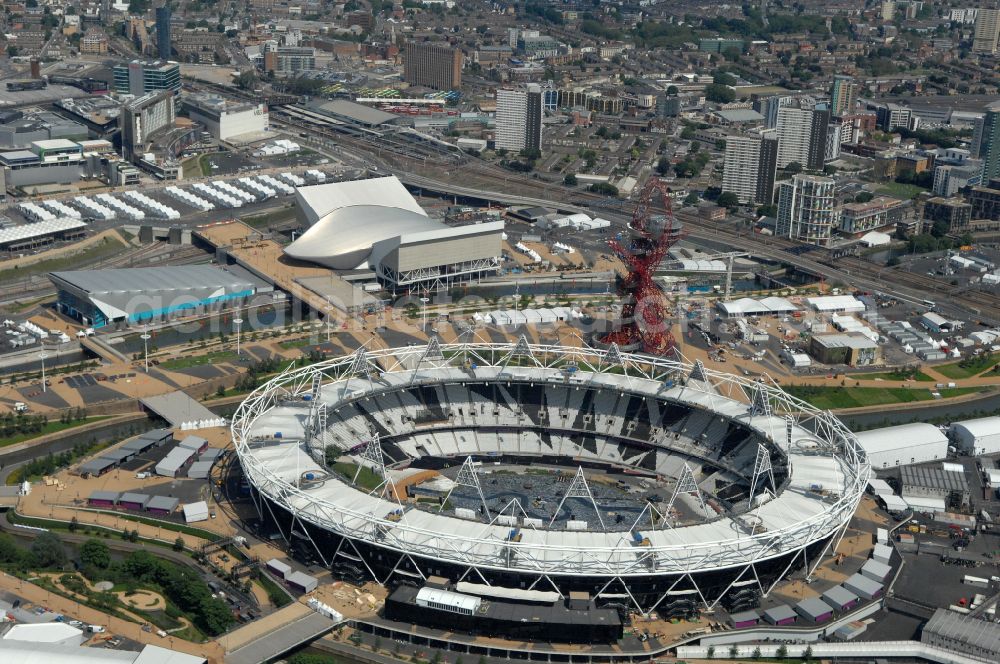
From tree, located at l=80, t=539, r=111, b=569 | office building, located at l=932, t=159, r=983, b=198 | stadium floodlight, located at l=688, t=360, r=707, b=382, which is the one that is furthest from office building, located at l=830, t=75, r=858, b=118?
tree, located at l=80, t=539, r=111, b=569

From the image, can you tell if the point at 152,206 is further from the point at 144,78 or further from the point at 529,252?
the point at 144,78

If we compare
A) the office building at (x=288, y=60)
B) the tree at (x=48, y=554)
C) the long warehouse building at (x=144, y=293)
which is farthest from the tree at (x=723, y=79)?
the tree at (x=48, y=554)

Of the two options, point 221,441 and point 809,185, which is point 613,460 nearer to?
point 221,441

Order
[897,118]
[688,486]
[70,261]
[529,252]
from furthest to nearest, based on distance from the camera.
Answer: [897,118] < [529,252] < [70,261] < [688,486]

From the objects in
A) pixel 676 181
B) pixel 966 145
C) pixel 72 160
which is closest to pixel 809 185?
pixel 676 181

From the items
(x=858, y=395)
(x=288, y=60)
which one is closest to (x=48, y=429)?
(x=858, y=395)

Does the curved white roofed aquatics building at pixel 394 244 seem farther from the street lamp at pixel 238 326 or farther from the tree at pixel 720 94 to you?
the tree at pixel 720 94
